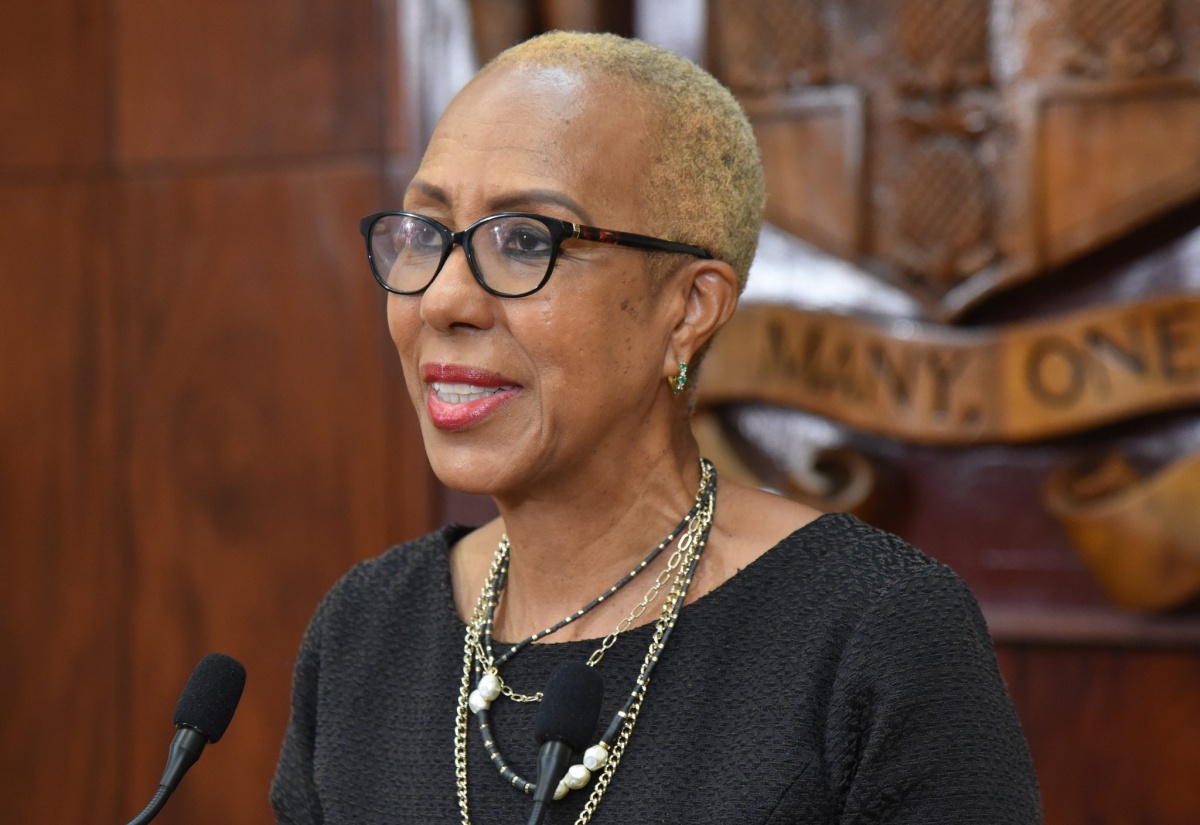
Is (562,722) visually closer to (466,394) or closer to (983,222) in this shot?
(466,394)

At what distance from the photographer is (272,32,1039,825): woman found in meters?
1.29

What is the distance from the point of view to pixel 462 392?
1.40 metres

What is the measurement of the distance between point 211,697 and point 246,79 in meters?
1.93

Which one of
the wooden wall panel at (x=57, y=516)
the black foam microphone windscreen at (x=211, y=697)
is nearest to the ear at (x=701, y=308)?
the black foam microphone windscreen at (x=211, y=697)

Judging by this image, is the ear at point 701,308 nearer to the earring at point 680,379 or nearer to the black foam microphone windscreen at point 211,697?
the earring at point 680,379

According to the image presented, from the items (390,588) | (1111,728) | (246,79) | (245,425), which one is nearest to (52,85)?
(246,79)

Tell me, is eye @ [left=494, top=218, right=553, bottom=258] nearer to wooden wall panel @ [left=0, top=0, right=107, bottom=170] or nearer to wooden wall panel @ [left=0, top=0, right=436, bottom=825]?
wooden wall panel @ [left=0, top=0, right=436, bottom=825]

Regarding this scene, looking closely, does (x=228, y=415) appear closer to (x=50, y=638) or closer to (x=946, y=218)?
(x=50, y=638)

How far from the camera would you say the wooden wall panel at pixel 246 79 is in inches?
112

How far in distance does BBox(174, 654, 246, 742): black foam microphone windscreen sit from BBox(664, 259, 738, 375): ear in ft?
1.71

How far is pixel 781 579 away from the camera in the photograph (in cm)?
143

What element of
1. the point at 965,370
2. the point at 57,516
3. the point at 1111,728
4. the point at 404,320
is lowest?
the point at 1111,728

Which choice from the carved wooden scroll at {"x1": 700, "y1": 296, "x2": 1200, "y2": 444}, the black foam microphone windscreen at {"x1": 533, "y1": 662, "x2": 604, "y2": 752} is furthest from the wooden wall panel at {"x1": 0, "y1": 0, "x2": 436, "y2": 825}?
the black foam microphone windscreen at {"x1": 533, "y1": 662, "x2": 604, "y2": 752}

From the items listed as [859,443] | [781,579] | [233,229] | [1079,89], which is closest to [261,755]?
[233,229]
